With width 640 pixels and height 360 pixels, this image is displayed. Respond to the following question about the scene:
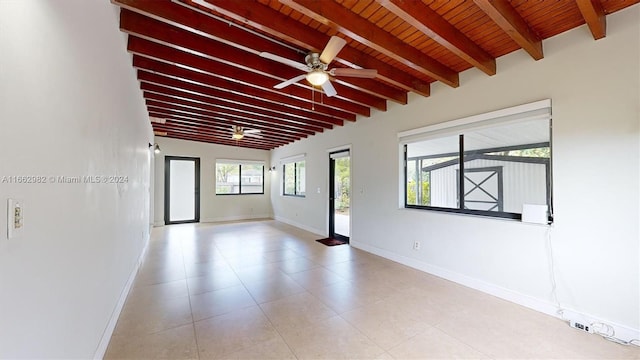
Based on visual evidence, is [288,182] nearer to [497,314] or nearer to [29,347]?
[497,314]

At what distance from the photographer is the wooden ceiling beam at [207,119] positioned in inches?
185

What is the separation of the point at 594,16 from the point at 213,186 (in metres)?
8.42

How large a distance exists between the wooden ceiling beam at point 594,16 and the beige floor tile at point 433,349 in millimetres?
2689

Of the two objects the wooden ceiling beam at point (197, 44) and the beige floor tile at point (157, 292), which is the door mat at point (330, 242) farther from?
the wooden ceiling beam at point (197, 44)

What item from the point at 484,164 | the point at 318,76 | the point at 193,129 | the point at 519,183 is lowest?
the point at 519,183

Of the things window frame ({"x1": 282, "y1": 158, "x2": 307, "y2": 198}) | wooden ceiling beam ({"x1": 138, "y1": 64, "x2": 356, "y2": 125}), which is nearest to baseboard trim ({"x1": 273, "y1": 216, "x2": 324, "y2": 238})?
window frame ({"x1": 282, "y1": 158, "x2": 307, "y2": 198})

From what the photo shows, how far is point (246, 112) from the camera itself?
4828 mm

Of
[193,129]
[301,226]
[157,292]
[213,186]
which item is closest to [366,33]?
[157,292]

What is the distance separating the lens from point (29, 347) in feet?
3.38

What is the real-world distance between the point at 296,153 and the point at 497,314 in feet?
19.4

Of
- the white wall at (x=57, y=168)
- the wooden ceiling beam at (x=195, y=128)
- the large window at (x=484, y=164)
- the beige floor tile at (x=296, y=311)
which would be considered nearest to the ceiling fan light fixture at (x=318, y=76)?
the white wall at (x=57, y=168)

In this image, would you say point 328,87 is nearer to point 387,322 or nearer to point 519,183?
point 519,183

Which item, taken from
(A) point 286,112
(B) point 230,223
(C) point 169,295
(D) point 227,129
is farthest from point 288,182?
(C) point 169,295

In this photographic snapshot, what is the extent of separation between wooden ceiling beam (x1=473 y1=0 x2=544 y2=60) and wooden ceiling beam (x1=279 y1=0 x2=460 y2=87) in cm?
81
